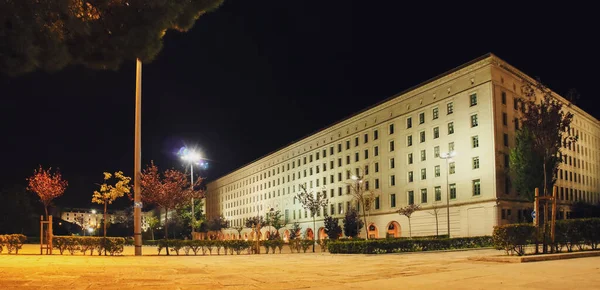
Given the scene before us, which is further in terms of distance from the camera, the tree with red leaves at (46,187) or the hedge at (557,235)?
the tree with red leaves at (46,187)

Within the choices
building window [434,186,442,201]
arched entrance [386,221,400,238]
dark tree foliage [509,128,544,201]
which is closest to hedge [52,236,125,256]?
dark tree foliage [509,128,544,201]

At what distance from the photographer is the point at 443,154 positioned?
50.8 meters

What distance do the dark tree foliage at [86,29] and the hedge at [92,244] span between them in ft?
60.6

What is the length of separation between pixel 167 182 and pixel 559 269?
82.0 ft

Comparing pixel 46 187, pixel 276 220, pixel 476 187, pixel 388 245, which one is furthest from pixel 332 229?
pixel 46 187

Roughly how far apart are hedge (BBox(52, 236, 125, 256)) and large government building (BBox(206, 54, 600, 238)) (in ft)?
99.7

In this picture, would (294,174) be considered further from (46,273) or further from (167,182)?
(46,273)

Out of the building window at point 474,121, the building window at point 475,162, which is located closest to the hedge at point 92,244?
the building window at point 475,162

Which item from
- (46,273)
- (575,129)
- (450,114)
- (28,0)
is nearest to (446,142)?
(450,114)

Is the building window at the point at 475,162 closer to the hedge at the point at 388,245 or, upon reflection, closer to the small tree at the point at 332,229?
the hedge at the point at 388,245

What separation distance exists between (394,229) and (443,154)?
15870mm

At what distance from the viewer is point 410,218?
194 feet

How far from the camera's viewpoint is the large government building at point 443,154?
4966 centimetres

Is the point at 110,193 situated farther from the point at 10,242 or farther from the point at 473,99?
the point at 473,99
